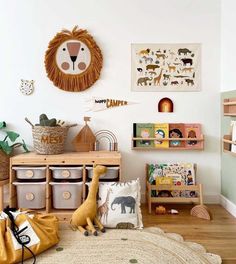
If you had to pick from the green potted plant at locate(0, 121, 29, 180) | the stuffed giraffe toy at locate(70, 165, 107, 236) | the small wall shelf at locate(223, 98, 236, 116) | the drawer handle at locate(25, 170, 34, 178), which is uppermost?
the small wall shelf at locate(223, 98, 236, 116)

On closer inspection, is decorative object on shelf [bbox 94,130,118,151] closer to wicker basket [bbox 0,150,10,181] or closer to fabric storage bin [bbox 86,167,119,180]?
fabric storage bin [bbox 86,167,119,180]

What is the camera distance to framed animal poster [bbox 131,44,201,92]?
2.89 meters

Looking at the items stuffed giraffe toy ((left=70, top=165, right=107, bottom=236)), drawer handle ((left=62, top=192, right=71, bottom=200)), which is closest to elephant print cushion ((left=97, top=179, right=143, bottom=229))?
stuffed giraffe toy ((left=70, top=165, right=107, bottom=236))

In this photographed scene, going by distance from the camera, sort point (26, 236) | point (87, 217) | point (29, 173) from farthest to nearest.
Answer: point (29, 173) → point (87, 217) → point (26, 236)

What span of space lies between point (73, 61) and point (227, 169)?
1757 mm

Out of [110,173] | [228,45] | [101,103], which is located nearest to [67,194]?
[110,173]

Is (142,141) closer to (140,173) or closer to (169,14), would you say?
(140,173)

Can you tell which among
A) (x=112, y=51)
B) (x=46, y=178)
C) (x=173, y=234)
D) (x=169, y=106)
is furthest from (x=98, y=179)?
(x=112, y=51)

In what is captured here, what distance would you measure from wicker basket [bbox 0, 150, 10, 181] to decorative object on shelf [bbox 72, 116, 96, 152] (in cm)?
62

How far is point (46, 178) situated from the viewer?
2.52m

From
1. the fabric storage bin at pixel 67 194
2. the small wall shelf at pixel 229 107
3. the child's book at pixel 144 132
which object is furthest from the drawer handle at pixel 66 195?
the small wall shelf at pixel 229 107

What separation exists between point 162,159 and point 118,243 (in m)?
1.15

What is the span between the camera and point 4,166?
265cm

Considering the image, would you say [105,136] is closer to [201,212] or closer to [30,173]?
[30,173]
